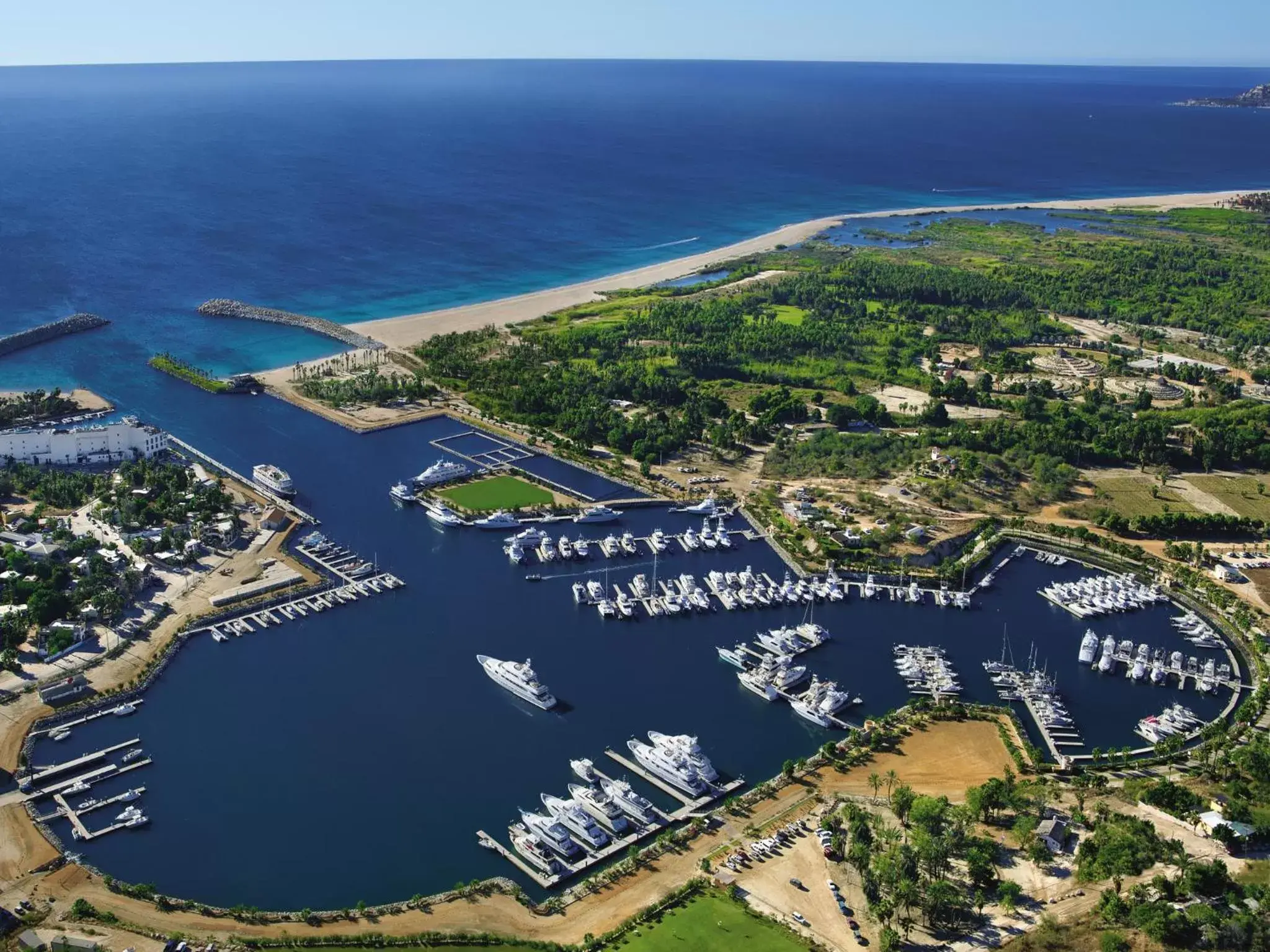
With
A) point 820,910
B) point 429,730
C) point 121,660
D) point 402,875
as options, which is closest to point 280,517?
point 121,660

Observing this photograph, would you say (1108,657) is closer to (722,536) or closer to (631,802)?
(722,536)

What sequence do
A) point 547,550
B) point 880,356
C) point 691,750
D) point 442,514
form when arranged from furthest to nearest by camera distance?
1. point 880,356
2. point 442,514
3. point 547,550
4. point 691,750

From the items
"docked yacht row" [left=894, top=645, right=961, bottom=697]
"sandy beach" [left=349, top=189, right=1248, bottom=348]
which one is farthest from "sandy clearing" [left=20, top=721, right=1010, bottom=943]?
"sandy beach" [left=349, top=189, right=1248, bottom=348]

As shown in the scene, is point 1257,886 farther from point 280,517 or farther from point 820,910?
point 280,517

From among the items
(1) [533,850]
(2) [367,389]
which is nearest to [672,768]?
(1) [533,850]

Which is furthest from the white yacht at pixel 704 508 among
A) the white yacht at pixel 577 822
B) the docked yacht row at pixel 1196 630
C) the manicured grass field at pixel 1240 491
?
the manicured grass field at pixel 1240 491

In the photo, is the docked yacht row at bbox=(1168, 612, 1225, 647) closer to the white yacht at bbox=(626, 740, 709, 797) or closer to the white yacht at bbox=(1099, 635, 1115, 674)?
the white yacht at bbox=(1099, 635, 1115, 674)

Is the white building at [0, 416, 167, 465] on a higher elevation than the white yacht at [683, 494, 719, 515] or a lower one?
higher
